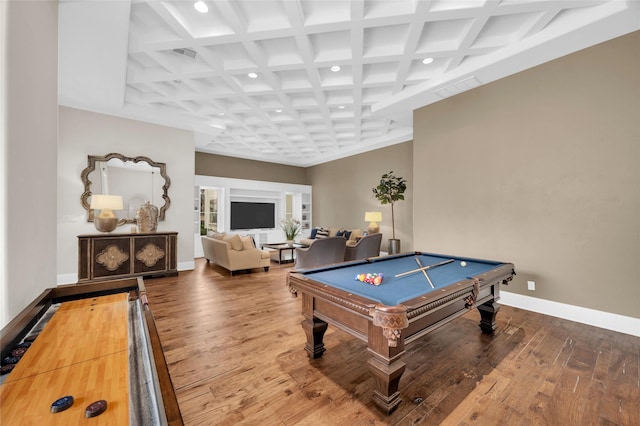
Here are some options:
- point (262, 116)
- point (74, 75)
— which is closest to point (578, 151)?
point (262, 116)

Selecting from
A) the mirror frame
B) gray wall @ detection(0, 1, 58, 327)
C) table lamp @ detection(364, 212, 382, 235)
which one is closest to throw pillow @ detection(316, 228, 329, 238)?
table lamp @ detection(364, 212, 382, 235)

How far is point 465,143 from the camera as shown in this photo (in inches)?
159

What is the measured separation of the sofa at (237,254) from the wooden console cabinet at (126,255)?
859mm

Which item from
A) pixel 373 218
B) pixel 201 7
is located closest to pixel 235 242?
pixel 373 218

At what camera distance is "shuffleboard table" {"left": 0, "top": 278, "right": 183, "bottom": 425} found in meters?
0.72

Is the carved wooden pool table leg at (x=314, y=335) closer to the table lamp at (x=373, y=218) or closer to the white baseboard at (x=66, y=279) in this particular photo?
the table lamp at (x=373, y=218)

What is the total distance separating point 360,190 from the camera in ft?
26.1

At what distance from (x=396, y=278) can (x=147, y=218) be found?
16.6ft

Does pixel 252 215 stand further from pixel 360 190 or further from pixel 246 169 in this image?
pixel 360 190

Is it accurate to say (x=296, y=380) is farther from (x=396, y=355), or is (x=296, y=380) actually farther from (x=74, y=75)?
(x=74, y=75)

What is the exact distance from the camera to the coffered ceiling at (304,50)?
2.65 metres

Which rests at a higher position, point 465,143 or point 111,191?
point 465,143

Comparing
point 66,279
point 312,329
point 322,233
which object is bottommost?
A: point 66,279

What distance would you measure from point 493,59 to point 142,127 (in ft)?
20.4
